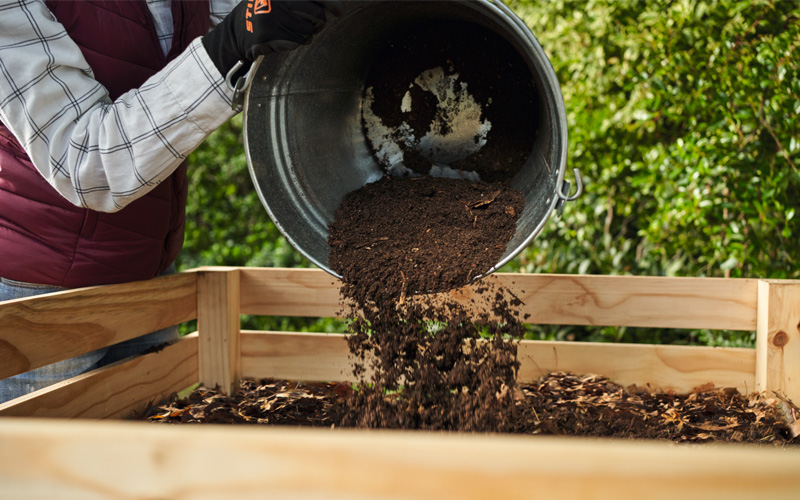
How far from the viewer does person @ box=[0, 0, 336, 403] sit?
55.3 inches

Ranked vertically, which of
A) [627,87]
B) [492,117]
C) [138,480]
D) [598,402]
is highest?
[627,87]

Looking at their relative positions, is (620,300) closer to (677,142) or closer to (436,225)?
(436,225)

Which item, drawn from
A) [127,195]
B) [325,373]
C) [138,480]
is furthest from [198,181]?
[138,480]

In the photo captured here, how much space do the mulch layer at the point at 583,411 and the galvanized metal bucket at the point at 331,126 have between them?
0.55m

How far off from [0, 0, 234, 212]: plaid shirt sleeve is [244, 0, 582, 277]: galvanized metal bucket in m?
0.13

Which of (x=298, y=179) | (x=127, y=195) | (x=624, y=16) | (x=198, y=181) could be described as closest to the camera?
(x=127, y=195)

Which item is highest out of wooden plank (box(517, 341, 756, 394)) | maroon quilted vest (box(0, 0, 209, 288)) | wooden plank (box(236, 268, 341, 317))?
maroon quilted vest (box(0, 0, 209, 288))

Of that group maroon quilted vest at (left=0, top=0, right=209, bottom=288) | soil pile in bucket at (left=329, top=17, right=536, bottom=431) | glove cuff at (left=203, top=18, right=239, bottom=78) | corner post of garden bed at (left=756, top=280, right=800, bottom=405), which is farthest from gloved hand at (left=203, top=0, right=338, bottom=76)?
corner post of garden bed at (left=756, top=280, right=800, bottom=405)

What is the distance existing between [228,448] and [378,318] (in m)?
1.04

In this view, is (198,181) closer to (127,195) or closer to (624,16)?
(624,16)

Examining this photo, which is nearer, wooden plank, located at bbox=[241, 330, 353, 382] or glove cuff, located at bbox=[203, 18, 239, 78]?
glove cuff, located at bbox=[203, 18, 239, 78]

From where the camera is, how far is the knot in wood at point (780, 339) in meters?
1.85

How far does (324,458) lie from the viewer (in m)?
0.57

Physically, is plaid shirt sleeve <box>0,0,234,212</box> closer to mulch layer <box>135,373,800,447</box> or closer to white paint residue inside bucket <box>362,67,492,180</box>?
white paint residue inside bucket <box>362,67,492,180</box>
